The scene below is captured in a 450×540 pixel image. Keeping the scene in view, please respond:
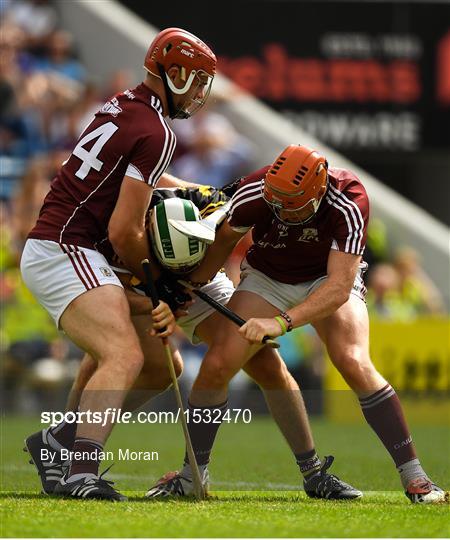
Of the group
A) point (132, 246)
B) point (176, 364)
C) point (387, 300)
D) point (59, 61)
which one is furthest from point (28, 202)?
point (132, 246)

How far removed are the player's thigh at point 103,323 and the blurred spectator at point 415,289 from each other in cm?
889

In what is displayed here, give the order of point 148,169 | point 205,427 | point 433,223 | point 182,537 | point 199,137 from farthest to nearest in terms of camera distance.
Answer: point 433,223, point 199,137, point 205,427, point 148,169, point 182,537

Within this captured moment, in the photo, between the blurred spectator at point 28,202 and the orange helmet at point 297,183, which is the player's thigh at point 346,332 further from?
the blurred spectator at point 28,202

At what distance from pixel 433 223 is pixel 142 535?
496 inches

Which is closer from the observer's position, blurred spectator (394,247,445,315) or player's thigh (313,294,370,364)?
player's thigh (313,294,370,364)

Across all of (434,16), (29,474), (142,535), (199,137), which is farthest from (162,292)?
(434,16)

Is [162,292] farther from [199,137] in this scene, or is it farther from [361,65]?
[361,65]

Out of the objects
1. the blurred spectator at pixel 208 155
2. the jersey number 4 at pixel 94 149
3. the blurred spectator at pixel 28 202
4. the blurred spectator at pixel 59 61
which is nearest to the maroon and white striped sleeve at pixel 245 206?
the jersey number 4 at pixel 94 149

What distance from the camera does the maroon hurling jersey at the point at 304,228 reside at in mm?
6742

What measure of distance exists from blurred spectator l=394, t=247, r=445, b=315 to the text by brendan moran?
22.5 ft

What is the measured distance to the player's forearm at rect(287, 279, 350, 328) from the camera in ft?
21.9

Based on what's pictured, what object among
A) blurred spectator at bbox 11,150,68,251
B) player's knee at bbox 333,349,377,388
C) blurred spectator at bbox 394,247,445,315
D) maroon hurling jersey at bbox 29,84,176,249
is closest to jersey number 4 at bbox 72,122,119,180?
maroon hurling jersey at bbox 29,84,176,249

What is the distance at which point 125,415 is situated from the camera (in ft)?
24.7

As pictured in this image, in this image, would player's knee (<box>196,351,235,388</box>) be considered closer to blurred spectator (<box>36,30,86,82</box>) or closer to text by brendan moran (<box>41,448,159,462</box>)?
text by brendan moran (<box>41,448,159,462</box>)
